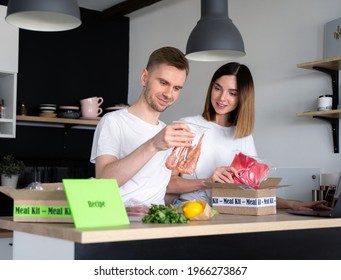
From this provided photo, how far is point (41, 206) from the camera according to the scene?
5.36 feet

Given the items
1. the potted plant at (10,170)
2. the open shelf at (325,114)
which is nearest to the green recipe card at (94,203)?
the open shelf at (325,114)

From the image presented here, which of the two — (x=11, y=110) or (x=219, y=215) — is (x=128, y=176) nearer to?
(x=219, y=215)

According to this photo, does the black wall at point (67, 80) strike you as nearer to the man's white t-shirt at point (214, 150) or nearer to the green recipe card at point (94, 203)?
the man's white t-shirt at point (214, 150)

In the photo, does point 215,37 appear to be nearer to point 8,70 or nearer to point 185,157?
point 185,157

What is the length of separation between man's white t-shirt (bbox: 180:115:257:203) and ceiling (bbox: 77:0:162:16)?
253 cm

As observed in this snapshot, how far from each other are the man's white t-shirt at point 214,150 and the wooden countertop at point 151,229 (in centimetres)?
71

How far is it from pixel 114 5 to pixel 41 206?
3.91m

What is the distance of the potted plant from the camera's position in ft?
14.7

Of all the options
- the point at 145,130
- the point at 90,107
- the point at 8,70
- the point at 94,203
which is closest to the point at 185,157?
the point at 145,130

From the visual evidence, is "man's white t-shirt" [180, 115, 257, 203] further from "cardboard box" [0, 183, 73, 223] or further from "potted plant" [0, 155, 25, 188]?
"potted plant" [0, 155, 25, 188]

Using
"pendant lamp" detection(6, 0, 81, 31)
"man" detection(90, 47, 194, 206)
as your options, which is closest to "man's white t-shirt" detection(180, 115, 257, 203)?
"man" detection(90, 47, 194, 206)

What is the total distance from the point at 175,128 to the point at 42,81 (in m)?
3.47

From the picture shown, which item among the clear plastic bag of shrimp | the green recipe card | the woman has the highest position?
the woman
